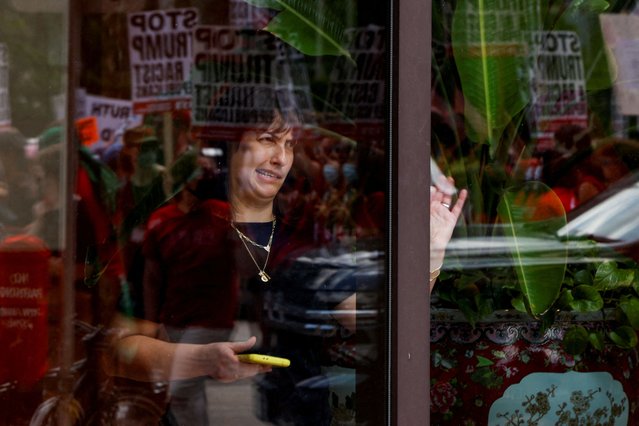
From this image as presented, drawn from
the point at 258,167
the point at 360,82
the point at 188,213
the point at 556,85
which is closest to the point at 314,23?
the point at 360,82

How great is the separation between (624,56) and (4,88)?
1.04 meters

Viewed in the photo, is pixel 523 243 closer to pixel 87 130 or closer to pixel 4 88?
pixel 87 130

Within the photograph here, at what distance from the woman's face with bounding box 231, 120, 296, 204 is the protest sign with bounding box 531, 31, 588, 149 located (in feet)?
1.47

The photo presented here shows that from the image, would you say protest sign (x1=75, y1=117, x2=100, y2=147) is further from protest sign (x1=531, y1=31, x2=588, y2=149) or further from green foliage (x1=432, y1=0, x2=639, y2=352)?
protest sign (x1=531, y1=31, x2=588, y2=149)

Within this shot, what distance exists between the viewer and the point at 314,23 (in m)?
1.34

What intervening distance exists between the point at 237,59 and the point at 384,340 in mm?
558

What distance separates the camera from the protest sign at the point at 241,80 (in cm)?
139

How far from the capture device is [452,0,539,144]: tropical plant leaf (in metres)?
1.39

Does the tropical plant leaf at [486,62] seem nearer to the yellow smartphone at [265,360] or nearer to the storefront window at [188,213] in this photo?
the storefront window at [188,213]

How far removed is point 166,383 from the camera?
4.25ft

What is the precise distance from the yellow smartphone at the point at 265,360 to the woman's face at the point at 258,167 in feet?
0.78

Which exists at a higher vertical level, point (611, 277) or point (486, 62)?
point (486, 62)

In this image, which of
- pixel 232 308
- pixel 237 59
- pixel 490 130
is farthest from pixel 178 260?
pixel 490 130

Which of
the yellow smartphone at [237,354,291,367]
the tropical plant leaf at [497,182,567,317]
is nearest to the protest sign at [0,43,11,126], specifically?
the yellow smartphone at [237,354,291,367]
